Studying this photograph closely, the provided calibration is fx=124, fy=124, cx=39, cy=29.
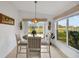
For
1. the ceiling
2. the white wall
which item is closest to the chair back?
the white wall

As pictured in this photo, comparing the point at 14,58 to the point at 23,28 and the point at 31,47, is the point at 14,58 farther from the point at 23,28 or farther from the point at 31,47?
the point at 23,28

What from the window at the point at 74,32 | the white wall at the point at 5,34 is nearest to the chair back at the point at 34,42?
→ the white wall at the point at 5,34

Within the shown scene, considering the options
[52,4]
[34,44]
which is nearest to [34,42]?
[34,44]

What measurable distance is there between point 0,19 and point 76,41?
2.81m

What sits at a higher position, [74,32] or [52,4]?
[52,4]

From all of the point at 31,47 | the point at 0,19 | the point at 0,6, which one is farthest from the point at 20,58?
the point at 0,6

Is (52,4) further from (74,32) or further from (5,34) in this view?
(5,34)

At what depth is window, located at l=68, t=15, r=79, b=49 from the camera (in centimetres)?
449

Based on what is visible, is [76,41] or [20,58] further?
[20,58]

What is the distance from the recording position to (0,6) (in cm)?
427

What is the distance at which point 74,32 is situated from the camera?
4.77 metres

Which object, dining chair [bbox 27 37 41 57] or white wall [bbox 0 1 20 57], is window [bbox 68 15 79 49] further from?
white wall [bbox 0 1 20 57]

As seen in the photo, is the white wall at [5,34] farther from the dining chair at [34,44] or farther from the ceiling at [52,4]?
the dining chair at [34,44]

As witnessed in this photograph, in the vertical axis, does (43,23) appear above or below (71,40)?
above
